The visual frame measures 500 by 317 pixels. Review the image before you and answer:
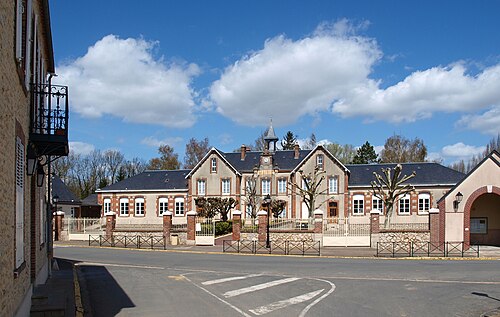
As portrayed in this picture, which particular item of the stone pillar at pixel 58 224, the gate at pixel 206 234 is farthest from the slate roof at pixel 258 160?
the stone pillar at pixel 58 224

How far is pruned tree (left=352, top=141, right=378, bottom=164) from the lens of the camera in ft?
264

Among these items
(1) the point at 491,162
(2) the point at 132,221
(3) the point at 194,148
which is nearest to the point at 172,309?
(1) the point at 491,162

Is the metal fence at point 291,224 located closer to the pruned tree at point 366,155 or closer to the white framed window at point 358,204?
the white framed window at point 358,204

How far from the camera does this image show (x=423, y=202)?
49.8 m

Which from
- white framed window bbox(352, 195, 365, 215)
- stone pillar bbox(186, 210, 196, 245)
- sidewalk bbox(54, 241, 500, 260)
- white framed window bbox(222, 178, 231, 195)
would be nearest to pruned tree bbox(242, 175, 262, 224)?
white framed window bbox(222, 178, 231, 195)

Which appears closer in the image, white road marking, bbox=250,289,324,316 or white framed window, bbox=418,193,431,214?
white road marking, bbox=250,289,324,316

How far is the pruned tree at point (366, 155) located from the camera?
8056 cm

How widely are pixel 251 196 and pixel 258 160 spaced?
425cm

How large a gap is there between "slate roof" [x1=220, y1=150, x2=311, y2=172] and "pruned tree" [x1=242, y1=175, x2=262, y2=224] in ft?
3.51

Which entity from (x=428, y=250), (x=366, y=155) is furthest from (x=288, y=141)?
(x=428, y=250)

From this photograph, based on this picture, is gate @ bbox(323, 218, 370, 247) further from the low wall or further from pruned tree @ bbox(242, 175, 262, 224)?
pruned tree @ bbox(242, 175, 262, 224)

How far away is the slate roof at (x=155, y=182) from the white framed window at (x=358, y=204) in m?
16.9

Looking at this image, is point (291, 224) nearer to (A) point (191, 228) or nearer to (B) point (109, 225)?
(A) point (191, 228)

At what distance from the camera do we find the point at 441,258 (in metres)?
28.0
